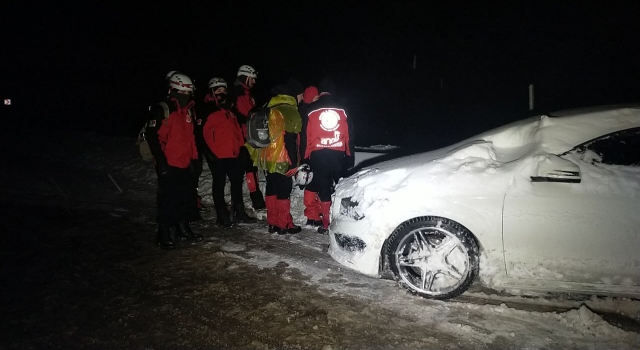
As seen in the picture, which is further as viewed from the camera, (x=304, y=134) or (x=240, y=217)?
(x=240, y=217)

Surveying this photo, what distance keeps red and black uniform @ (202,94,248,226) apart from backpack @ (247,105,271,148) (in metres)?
0.35

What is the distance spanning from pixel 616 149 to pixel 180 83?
445 cm

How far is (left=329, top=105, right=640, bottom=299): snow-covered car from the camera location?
122 inches

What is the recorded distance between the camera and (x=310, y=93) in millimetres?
5426

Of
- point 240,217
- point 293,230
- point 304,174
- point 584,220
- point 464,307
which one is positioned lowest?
point 464,307

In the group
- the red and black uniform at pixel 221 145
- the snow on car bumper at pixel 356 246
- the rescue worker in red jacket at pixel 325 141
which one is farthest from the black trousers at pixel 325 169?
the snow on car bumper at pixel 356 246

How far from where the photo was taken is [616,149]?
10.7 ft

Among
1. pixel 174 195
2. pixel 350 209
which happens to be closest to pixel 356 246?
pixel 350 209

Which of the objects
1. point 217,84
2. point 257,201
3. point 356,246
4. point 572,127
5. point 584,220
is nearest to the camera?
point 584,220

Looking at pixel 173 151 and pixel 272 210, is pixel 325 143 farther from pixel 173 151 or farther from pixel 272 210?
pixel 173 151

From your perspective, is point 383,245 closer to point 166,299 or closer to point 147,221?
point 166,299

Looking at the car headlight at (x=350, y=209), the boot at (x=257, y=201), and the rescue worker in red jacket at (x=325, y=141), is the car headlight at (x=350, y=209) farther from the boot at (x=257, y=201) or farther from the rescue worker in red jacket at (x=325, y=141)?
the boot at (x=257, y=201)

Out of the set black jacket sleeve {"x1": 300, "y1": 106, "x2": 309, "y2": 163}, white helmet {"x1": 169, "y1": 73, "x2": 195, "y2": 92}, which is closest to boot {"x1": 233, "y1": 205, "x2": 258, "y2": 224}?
black jacket sleeve {"x1": 300, "y1": 106, "x2": 309, "y2": 163}

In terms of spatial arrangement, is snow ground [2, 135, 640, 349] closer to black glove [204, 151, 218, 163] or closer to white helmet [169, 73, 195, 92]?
black glove [204, 151, 218, 163]
